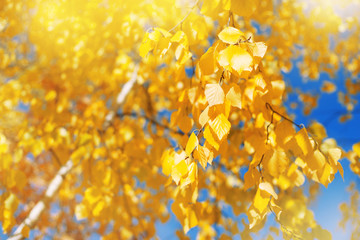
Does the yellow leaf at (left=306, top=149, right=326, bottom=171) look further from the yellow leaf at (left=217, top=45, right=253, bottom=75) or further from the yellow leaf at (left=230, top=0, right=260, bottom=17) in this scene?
the yellow leaf at (left=230, top=0, right=260, bottom=17)

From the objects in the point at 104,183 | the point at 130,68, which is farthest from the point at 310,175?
the point at 130,68

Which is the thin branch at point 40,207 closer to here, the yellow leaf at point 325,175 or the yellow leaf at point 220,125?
the yellow leaf at point 220,125

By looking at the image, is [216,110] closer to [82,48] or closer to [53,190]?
[53,190]

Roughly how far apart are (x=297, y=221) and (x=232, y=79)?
904 mm

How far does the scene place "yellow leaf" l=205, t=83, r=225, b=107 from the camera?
75cm

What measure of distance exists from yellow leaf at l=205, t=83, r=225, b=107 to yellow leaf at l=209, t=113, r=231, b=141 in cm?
6

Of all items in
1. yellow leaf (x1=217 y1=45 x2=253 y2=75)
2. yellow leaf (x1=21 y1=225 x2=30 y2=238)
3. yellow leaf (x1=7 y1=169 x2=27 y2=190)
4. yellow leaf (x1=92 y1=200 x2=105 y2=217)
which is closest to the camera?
yellow leaf (x1=217 y1=45 x2=253 y2=75)

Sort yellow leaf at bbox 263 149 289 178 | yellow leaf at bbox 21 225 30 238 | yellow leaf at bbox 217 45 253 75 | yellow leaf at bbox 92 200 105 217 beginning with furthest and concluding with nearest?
yellow leaf at bbox 92 200 105 217
yellow leaf at bbox 21 225 30 238
yellow leaf at bbox 263 149 289 178
yellow leaf at bbox 217 45 253 75

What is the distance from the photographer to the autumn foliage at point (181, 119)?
85cm

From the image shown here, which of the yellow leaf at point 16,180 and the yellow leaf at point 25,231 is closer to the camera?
the yellow leaf at point 16,180

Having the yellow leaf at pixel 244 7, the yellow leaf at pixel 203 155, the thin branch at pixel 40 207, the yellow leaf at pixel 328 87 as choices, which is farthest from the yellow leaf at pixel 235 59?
the yellow leaf at pixel 328 87

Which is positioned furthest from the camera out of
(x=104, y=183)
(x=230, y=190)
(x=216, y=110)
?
(x=230, y=190)

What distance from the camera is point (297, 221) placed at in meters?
1.29

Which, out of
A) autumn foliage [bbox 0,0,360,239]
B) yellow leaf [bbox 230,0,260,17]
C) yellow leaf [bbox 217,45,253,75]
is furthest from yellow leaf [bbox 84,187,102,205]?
yellow leaf [bbox 230,0,260,17]
